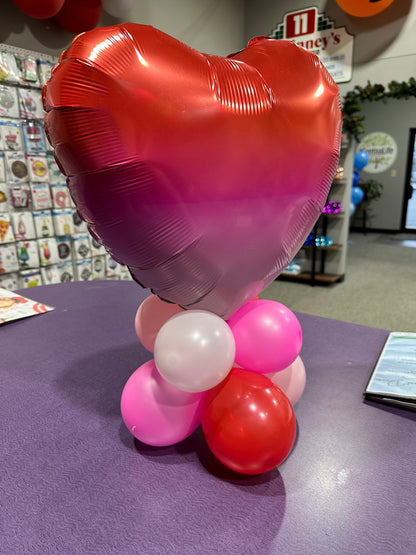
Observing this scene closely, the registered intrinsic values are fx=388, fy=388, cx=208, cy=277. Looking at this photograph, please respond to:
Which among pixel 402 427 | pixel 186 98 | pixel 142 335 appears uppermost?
pixel 186 98

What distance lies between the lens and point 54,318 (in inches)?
58.3

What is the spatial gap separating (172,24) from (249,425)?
11.7 ft

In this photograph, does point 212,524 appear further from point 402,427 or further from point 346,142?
point 346,142

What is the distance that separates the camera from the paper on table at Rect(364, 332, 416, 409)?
0.89m

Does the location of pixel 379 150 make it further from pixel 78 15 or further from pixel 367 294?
pixel 78 15

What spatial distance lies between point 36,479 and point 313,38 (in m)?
4.11

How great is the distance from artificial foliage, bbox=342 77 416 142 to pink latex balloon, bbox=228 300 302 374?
3510 millimetres

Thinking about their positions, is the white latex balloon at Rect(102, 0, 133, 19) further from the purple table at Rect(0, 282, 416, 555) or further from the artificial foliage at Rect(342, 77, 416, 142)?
the purple table at Rect(0, 282, 416, 555)

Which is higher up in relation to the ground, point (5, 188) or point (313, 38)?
point (313, 38)

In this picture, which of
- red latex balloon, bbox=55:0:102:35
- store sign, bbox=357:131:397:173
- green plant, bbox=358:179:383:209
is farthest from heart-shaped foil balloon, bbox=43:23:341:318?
store sign, bbox=357:131:397:173

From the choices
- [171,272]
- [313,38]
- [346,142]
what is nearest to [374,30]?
[313,38]

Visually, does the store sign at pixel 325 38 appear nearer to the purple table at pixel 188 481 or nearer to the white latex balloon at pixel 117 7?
the white latex balloon at pixel 117 7

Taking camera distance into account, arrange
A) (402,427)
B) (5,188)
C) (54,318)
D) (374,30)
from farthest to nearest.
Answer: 1. (374,30)
2. (5,188)
3. (54,318)
4. (402,427)

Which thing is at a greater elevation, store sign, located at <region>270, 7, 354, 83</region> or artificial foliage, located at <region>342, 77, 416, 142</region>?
store sign, located at <region>270, 7, 354, 83</region>
